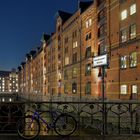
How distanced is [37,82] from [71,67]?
4285 cm

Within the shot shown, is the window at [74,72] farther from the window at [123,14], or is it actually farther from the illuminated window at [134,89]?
the illuminated window at [134,89]

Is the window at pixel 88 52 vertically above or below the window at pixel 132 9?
below

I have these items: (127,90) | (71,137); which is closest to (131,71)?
(127,90)

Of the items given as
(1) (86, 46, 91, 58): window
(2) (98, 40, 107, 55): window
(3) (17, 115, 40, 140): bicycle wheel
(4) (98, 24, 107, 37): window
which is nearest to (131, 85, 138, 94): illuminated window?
(2) (98, 40, 107, 55): window

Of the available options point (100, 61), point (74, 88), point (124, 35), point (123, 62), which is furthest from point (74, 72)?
point (100, 61)

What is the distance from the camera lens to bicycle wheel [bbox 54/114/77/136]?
1056 centimetres

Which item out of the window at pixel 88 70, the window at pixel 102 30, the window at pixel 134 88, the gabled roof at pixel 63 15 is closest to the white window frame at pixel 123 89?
the window at pixel 134 88

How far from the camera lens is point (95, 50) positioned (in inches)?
1820

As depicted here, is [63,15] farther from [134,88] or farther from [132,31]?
Result: [134,88]

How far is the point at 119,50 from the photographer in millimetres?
36469

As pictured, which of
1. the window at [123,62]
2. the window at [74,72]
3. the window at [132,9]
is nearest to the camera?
the window at [132,9]

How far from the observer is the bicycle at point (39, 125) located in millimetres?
10258

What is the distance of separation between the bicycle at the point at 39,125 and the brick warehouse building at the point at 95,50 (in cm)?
2193

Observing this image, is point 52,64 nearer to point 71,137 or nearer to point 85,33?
point 85,33
